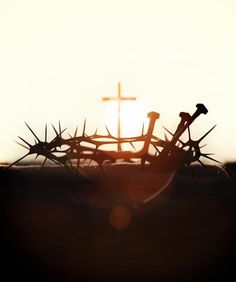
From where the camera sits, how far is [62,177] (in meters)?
8.41

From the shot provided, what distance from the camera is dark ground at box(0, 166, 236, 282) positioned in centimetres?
709

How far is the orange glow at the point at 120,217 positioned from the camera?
7.64 metres

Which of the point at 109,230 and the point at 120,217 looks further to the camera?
the point at 120,217

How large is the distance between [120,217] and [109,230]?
35 cm

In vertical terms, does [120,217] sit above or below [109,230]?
above

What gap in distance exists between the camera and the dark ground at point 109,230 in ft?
23.3

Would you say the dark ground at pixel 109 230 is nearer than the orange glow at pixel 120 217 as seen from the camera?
Yes

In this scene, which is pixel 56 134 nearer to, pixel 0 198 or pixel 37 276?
pixel 0 198

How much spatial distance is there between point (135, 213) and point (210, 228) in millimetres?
1384

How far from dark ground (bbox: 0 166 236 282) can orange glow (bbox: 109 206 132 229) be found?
0.24 feet

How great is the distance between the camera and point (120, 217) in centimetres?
776

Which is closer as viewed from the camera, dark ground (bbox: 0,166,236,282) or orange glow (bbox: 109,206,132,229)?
dark ground (bbox: 0,166,236,282)

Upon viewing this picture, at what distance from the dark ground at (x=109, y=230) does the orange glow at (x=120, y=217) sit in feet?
0.24

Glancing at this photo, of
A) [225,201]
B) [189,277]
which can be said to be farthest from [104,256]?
[225,201]
